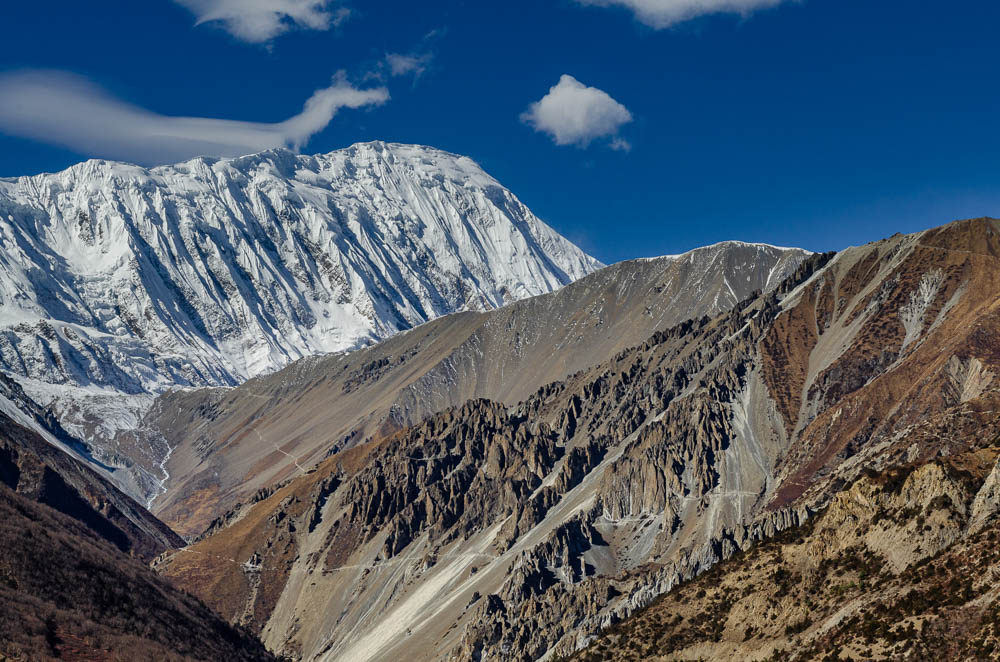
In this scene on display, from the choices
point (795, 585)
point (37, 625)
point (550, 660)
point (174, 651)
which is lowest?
point (550, 660)

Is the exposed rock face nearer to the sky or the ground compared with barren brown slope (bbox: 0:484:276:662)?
nearer to the ground

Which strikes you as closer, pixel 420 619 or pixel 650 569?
pixel 650 569

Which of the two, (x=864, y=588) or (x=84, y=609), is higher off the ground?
(x=84, y=609)

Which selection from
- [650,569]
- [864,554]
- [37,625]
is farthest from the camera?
[650,569]

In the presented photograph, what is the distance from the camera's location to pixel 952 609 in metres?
62.4

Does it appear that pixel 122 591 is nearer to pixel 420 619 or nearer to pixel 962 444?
pixel 420 619

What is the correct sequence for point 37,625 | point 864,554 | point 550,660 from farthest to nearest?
point 550,660
point 37,625
point 864,554

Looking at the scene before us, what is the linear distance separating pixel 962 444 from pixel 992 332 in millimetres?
55672

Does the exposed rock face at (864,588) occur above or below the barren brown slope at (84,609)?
below

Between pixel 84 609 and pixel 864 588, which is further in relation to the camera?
pixel 84 609

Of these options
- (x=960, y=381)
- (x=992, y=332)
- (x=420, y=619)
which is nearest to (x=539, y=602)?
(x=420, y=619)

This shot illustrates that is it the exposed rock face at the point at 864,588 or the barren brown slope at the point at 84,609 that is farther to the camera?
the barren brown slope at the point at 84,609

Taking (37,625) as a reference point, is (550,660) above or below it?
below

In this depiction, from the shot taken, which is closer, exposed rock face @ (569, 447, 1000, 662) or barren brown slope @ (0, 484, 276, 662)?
exposed rock face @ (569, 447, 1000, 662)
